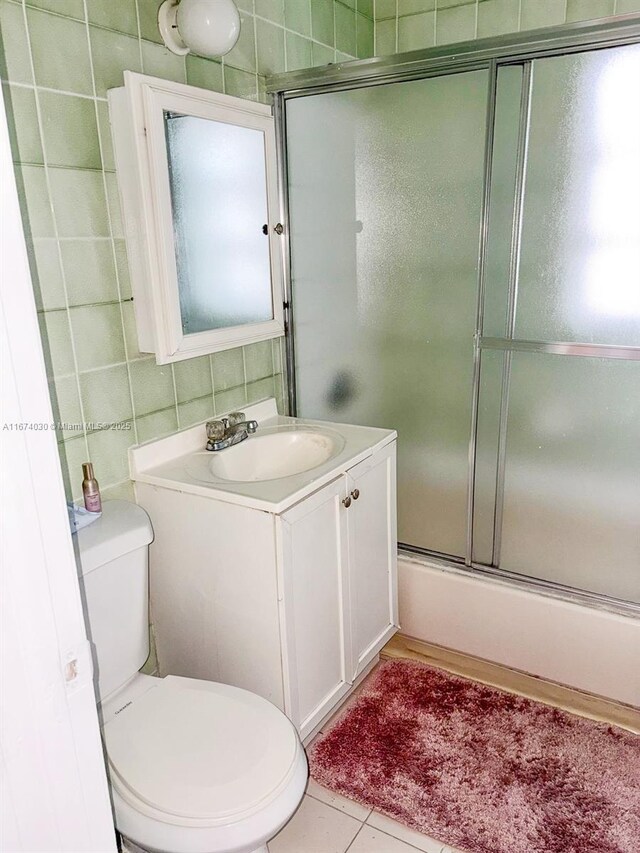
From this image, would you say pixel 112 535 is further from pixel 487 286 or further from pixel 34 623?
pixel 487 286

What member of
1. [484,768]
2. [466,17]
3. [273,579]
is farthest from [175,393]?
[466,17]

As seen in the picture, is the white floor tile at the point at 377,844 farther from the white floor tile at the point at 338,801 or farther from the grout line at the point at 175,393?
the grout line at the point at 175,393

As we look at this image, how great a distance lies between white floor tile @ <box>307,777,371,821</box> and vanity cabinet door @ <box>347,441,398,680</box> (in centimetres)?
31

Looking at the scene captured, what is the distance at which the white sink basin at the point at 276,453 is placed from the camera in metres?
1.86

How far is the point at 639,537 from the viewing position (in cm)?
182

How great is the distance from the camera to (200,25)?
1569mm

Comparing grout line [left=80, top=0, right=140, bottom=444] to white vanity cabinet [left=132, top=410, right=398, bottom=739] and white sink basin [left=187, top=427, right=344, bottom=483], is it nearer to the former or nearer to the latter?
white vanity cabinet [left=132, top=410, right=398, bottom=739]

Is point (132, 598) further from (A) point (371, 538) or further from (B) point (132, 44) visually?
(B) point (132, 44)

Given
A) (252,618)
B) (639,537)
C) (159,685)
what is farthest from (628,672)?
(159,685)

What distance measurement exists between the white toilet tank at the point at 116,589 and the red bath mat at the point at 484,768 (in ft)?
2.00

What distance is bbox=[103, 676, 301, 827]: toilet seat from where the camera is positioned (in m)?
1.21

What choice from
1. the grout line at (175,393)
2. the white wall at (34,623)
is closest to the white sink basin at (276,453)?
the grout line at (175,393)

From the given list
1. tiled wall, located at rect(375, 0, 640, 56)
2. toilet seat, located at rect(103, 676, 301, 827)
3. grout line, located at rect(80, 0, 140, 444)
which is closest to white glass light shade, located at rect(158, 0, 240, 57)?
grout line, located at rect(80, 0, 140, 444)

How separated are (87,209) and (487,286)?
1060 millimetres
